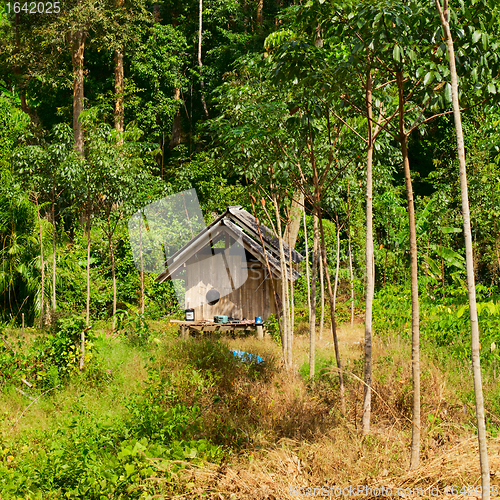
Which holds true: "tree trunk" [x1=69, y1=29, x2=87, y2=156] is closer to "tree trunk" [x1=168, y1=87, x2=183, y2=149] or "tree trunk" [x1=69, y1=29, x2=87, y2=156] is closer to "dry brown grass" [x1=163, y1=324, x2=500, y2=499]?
"tree trunk" [x1=168, y1=87, x2=183, y2=149]

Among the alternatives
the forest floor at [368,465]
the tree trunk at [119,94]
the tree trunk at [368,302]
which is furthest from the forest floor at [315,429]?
the tree trunk at [119,94]

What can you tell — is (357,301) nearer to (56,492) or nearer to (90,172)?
(90,172)

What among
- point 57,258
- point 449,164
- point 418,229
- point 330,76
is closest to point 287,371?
point 330,76

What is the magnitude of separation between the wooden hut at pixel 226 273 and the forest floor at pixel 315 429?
4.21 meters

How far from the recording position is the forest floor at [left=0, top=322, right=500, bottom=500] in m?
3.79

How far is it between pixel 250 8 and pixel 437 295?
20685 mm

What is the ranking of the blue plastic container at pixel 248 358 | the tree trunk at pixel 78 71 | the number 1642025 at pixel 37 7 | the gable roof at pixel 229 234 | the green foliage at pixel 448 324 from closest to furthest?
the green foliage at pixel 448 324 → the blue plastic container at pixel 248 358 → the gable roof at pixel 229 234 → the number 1642025 at pixel 37 7 → the tree trunk at pixel 78 71

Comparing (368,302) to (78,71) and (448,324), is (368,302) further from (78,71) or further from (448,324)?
(78,71)

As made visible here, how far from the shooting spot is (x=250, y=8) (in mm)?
25031

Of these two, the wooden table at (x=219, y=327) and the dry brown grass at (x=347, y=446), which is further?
the wooden table at (x=219, y=327)

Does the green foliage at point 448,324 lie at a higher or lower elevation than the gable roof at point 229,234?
lower

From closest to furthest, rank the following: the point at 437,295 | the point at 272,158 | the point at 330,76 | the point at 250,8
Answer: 1. the point at 330,76
2. the point at 272,158
3. the point at 437,295
4. the point at 250,8

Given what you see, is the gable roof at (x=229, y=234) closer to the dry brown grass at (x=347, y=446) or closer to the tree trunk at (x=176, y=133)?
the dry brown grass at (x=347, y=446)

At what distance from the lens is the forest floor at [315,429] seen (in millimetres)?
3791
